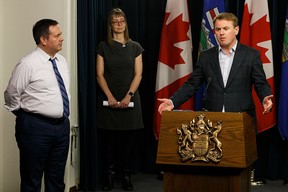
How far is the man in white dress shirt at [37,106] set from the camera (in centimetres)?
362

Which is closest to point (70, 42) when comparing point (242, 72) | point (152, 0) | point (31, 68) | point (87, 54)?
point (87, 54)

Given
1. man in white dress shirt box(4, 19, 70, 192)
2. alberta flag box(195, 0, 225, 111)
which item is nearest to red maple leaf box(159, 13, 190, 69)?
alberta flag box(195, 0, 225, 111)

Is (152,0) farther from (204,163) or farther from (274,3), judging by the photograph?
(204,163)

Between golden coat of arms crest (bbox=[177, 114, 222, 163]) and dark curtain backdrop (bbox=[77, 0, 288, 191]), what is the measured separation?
2.25 meters

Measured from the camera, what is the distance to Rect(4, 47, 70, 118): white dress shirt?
361cm

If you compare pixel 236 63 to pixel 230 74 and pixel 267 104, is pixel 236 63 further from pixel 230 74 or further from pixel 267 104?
pixel 267 104

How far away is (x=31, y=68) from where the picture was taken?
3617mm

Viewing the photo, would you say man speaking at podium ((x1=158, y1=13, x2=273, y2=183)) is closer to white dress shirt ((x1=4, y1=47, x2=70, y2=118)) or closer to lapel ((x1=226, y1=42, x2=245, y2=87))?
lapel ((x1=226, y1=42, x2=245, y2=87))

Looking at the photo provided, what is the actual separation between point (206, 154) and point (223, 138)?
121 mm

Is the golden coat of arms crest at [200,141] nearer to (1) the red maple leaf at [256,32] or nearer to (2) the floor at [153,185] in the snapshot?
(2) the floor at [153,185]

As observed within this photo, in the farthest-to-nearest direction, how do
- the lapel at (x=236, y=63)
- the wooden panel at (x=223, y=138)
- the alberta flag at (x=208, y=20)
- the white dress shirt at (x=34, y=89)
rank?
the alberta flag at (x=208, y=20) → the white dress shirt at (x=34, y=89) → the lapel at (x=236, y=63) → the wooden panel at (x=223, y=138)

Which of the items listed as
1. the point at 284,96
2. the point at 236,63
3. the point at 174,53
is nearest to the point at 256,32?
the point at 284,96

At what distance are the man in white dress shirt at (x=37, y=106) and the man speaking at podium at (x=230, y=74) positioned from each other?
958mm

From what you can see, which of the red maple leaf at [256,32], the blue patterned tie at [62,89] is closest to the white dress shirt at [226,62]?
the blue patterned tie at [62,89]
